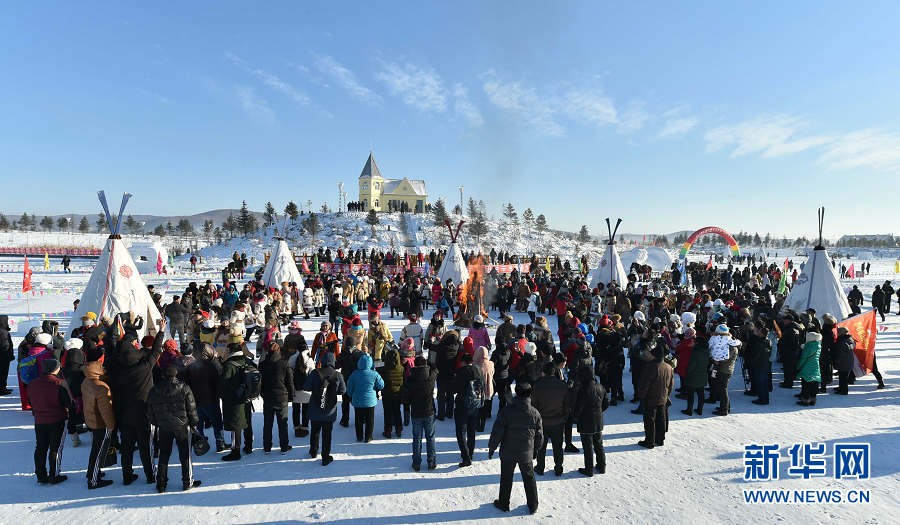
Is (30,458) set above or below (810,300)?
below

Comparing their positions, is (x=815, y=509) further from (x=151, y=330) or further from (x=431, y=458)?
(x=151, y=330)

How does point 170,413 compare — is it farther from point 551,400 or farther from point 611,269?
point 611,269

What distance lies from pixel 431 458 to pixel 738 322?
767 cm

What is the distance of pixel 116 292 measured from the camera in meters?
10.1

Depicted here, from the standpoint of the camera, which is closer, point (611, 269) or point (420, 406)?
point (420, 406)

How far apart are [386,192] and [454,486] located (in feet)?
290

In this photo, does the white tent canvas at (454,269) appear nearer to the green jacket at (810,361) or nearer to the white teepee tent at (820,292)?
the white teepee tent at (820,292)

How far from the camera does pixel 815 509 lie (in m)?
4.60

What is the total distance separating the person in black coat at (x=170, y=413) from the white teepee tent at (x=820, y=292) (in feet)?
39.4

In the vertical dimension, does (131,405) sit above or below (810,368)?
above

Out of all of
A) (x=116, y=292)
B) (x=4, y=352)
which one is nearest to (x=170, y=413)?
(x=4, y=352)

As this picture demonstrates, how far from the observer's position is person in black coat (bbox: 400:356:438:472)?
5.23m

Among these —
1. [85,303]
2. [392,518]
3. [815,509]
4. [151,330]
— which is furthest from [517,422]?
[85,303]

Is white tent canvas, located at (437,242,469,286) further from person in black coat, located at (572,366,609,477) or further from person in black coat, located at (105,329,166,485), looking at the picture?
person in black coat, located at (105,329,166,485)
